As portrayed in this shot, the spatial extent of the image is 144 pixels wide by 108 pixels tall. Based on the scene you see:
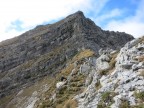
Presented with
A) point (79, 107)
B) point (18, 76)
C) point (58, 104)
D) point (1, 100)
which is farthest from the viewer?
point (18, 76)

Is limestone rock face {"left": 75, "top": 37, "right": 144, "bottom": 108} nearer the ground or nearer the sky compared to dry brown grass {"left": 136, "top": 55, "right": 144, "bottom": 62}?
nearer the ground

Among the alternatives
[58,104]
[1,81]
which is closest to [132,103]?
[58,104]

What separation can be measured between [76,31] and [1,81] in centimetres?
4935

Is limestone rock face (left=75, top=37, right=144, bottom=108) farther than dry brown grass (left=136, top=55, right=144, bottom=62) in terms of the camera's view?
No

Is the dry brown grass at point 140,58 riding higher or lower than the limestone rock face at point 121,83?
higher

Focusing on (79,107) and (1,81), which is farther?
(1,81)

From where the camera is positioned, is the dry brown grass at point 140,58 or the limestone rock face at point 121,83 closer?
the limestone rock face at point 121,83

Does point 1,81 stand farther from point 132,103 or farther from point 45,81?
point 132,103

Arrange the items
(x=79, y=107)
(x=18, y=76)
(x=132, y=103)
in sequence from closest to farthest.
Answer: (x=132, y=103)
(x=79, y=107)
(x=18, y=76)

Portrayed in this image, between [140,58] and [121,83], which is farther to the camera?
[140,58]

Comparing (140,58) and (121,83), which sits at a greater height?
(140,58)

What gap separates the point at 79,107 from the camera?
50875 millimetres

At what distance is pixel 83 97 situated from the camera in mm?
55094

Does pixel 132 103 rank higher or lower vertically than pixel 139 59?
lower
